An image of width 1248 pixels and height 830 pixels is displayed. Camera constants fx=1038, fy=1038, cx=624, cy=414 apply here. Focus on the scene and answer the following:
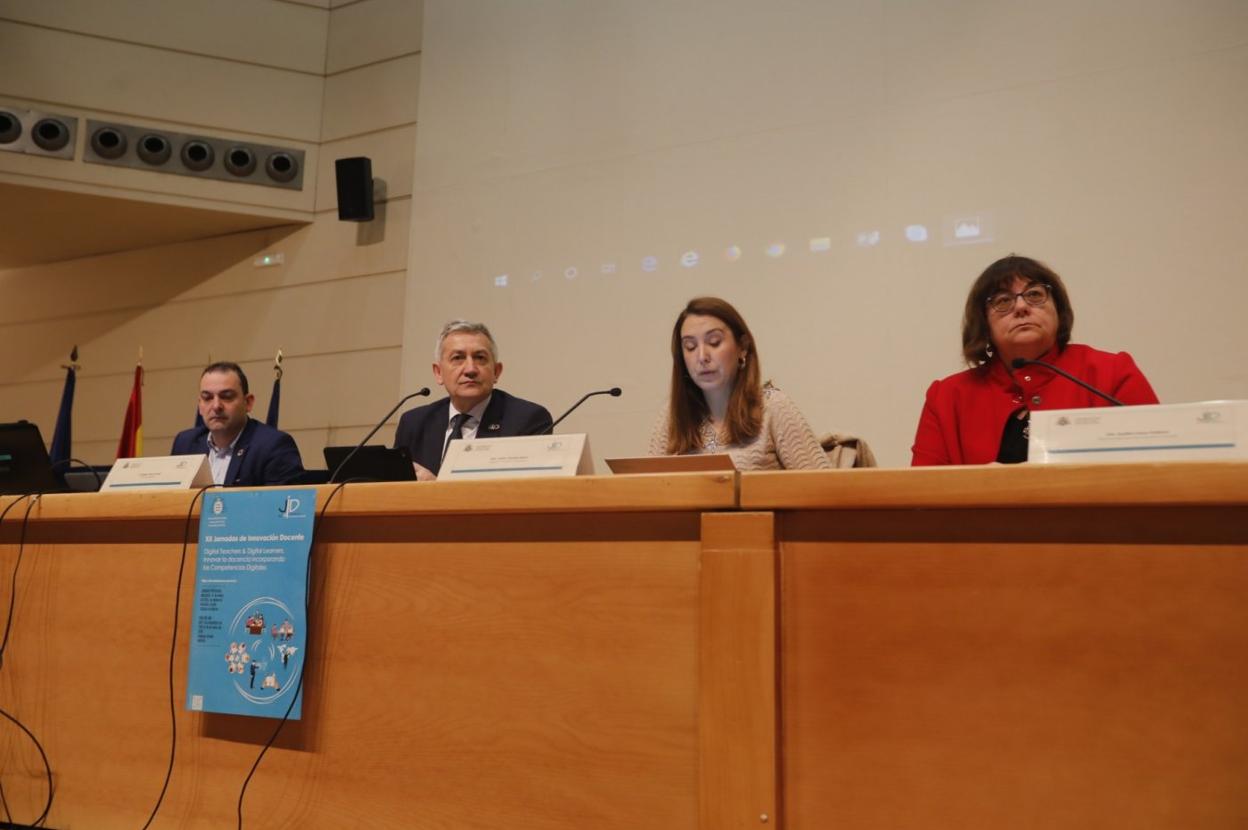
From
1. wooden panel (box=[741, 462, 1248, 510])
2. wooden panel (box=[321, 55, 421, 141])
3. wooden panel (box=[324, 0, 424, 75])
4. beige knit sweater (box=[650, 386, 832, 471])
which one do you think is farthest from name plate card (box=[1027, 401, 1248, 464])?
wooden panel (box=[324, 0, 424, 75])

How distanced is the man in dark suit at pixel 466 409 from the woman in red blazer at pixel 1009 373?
115 centimetres

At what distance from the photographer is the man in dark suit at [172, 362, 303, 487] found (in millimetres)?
3418

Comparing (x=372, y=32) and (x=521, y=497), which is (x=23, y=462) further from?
(x=372, y=32)

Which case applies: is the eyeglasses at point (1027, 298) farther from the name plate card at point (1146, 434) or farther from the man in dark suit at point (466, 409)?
the man in dark suit at point (466, 409)

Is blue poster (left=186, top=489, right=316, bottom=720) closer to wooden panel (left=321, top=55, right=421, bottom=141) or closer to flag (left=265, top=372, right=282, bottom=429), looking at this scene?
flag (left=265, top=372, right=282, bottom=429)

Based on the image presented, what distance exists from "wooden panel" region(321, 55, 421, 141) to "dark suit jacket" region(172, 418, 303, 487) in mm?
1916

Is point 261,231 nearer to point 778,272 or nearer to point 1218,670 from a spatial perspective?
point 778,272

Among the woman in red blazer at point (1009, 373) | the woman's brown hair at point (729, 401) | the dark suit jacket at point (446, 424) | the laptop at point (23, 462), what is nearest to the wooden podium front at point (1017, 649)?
the woman in red blazer at point (1009, 373)

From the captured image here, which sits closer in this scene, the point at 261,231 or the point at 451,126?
the point at 451,126

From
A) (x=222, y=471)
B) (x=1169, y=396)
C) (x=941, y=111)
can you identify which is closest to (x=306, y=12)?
(x=222, y=471)

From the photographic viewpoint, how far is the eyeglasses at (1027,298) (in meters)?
2.32

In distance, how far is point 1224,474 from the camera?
1.11 meters

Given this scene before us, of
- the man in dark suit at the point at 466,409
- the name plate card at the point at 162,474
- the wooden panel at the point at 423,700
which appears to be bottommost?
the wooden panel at the point at 423,700

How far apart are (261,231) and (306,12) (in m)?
1.11
